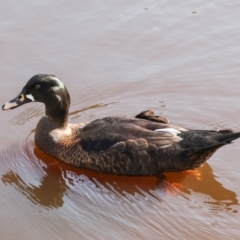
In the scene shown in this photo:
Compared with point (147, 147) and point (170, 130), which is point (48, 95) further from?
point (170, 130)

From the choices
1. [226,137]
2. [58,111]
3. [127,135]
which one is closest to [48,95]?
[58,111]

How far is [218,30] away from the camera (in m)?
9.54

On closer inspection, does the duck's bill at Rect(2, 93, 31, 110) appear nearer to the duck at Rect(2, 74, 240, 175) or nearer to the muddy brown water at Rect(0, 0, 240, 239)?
the duck at Rect(2, 74, 240, 175)

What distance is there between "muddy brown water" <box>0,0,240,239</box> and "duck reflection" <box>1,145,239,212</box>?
0.04 ft

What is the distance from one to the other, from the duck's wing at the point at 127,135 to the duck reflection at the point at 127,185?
1.17 feet

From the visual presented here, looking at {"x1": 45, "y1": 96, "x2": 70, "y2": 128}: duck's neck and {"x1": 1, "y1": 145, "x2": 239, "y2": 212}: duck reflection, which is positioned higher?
{"x1": 45, "y1": 96, "x2": 70, "y2": 128}: duck's neck

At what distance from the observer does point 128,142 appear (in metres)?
6.97

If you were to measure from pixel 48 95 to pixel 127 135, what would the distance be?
107 centimetres

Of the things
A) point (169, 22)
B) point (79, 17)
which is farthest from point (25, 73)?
point (169, 22)

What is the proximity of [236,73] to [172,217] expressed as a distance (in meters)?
2.92

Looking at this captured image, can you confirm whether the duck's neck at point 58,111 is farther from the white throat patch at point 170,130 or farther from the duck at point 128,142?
the white throat patch at point 170,130

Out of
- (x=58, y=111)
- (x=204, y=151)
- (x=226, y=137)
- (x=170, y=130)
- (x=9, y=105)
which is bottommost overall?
(x=204, y=151)

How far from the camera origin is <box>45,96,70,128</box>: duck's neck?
747 centimetres

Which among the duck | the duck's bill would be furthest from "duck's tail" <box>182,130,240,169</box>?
the duck's bill
